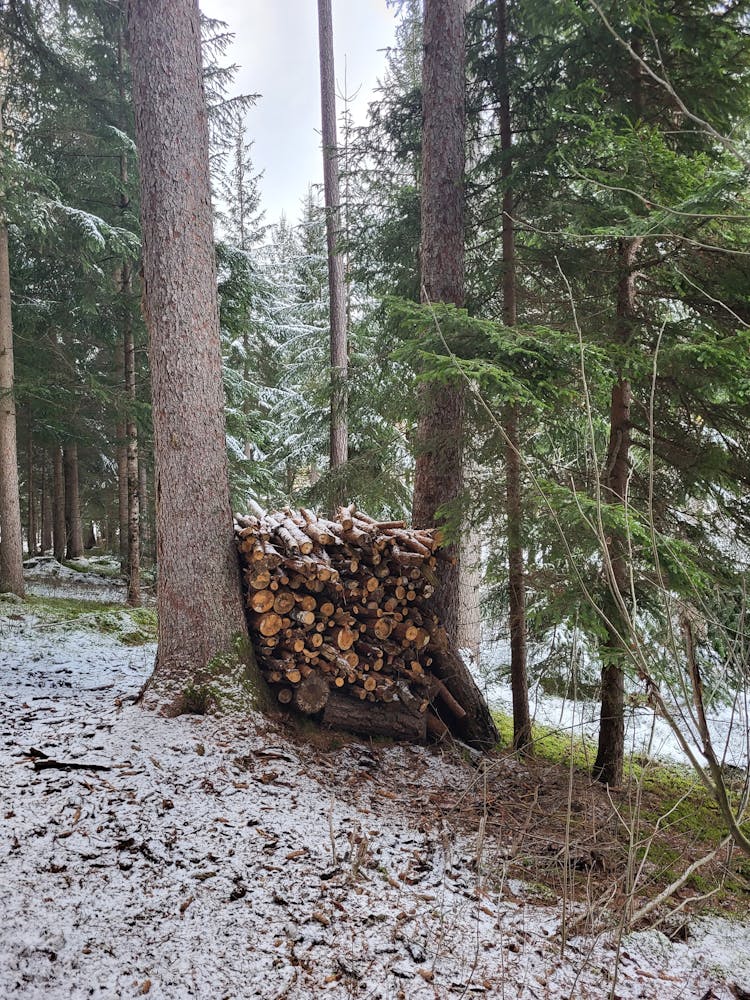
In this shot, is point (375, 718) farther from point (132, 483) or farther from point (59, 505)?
point (59, 505)

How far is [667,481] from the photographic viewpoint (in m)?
4.54


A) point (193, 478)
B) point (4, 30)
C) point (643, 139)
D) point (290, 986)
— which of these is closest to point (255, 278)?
point (4, 30)

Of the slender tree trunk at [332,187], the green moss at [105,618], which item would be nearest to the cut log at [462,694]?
the green moss at [105,618]

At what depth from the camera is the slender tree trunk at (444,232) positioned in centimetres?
497

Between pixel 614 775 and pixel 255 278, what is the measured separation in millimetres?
8061

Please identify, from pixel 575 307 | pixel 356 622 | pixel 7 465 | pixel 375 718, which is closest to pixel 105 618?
pixel 7 465

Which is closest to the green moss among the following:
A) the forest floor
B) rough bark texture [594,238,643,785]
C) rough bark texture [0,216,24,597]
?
rough bark texture [0,216,24,597]

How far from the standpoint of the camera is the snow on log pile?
427cm

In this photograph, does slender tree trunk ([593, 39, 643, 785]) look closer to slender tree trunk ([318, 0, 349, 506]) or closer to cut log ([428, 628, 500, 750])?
cut log ([428, 628, 500, 750])

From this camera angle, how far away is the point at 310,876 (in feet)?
9.04

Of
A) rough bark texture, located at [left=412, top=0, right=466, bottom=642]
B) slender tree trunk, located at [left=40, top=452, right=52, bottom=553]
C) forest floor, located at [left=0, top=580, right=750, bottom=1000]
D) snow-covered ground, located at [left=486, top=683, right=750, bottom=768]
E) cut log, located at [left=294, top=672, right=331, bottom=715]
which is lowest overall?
snow-covered ground, located at [left=486, top=683, right=750, bottom=768]

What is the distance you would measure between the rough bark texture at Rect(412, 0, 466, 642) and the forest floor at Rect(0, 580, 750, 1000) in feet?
6.11

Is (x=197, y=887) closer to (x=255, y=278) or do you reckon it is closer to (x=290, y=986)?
(x=290, y=986)

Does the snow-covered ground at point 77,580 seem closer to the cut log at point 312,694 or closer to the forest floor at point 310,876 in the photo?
the forest floor at point 310,876
